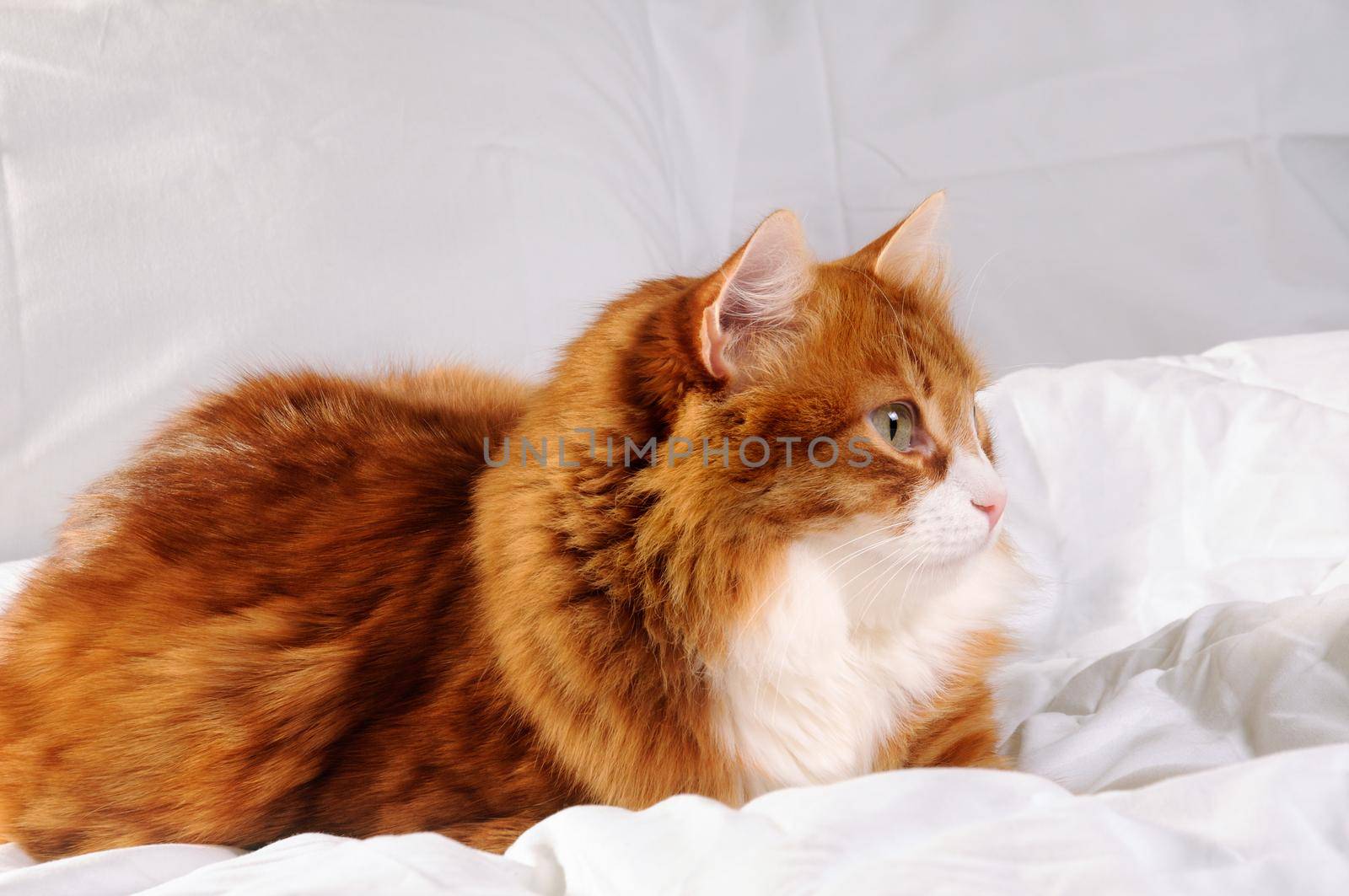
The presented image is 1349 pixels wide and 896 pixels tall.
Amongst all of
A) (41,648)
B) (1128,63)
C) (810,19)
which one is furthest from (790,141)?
(41,648)

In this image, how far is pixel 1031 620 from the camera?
6.59ft

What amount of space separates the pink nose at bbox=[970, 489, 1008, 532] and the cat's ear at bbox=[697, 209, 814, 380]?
0.31 metres

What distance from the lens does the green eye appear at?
1.35 metres

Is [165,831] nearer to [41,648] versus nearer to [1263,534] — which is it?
[41,648]

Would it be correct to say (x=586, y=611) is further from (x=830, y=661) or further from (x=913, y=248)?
(x=913, y=248)

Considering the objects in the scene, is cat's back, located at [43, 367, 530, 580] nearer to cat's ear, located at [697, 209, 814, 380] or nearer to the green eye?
cat's ear, located at [697, 209, 814, 380]

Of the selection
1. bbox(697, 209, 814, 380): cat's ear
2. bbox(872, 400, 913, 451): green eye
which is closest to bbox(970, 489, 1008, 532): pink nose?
bbox(872, 400, 913, 451): green eye

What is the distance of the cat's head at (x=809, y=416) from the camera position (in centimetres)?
128

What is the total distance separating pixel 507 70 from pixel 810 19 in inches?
37.9

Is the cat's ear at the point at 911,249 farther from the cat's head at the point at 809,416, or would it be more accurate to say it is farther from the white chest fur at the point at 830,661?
the white chest fur at the point at 830,661

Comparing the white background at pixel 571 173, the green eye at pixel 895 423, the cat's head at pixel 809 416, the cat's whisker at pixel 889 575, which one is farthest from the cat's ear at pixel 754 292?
the white background at pixel 571 173

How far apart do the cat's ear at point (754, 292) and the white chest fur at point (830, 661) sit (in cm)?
24

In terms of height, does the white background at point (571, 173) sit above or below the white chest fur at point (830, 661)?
above

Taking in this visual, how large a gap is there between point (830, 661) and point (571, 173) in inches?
61.2
